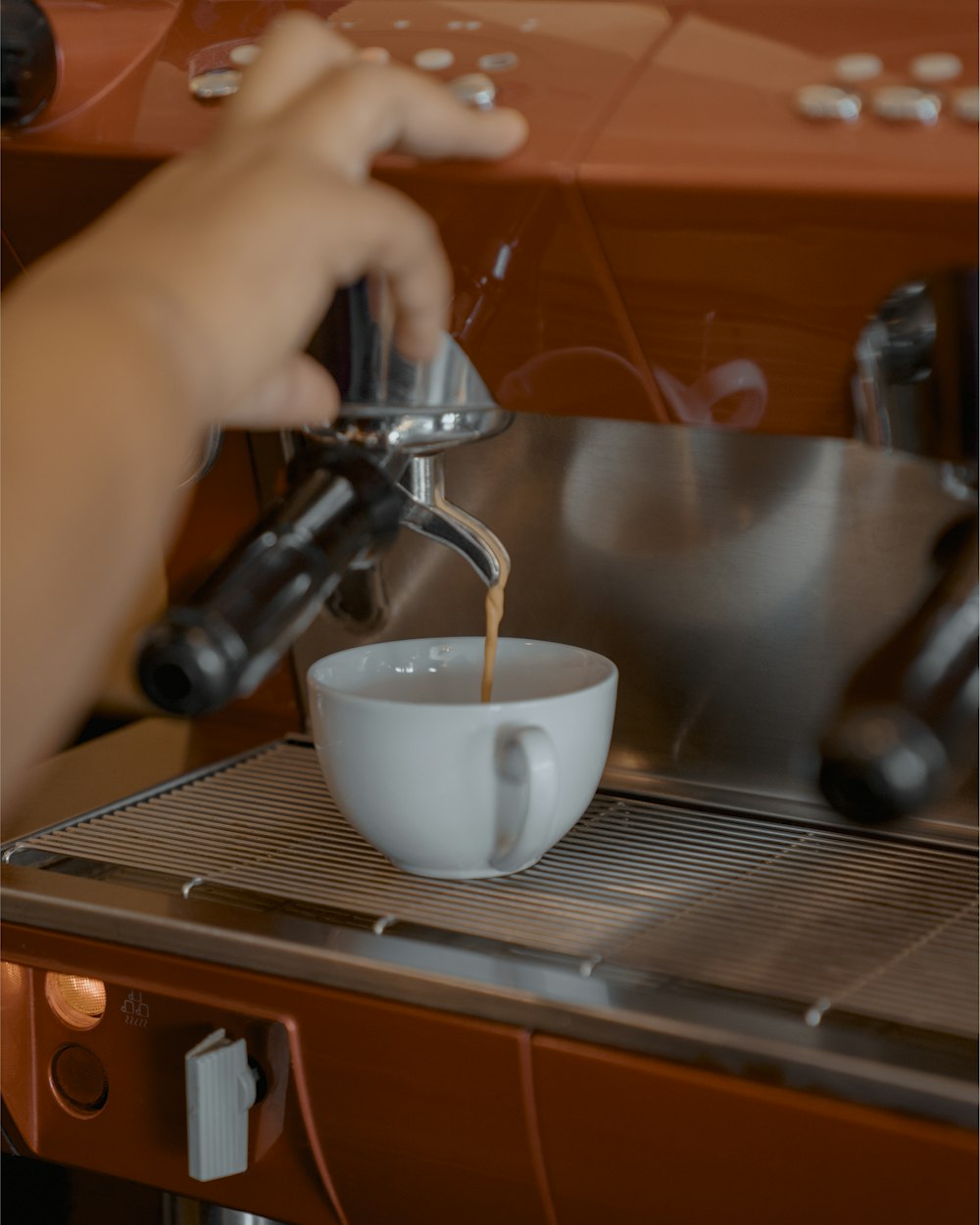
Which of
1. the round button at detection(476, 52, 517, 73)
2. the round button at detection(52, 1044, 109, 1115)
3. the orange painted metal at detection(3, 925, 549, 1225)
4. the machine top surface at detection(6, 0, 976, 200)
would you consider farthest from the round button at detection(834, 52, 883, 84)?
the round button at detection(52, 1044, 109, 1115)

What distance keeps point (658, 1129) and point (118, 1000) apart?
0.20m

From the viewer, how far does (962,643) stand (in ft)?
1.27

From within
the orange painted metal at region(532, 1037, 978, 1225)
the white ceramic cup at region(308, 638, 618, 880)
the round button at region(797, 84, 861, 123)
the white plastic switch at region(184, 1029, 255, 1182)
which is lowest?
the white plastic switch at region(184, 1029, 255, 1182)

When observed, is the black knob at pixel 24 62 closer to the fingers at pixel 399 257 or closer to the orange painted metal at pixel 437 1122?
the fingers at pixel 399 257

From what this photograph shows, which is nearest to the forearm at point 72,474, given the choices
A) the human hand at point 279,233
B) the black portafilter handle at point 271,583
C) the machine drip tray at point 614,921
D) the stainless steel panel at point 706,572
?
the human hand at point 279,233

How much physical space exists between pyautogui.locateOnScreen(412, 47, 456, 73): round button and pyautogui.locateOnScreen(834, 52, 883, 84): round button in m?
0.12

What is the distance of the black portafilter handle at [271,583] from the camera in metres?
0.43

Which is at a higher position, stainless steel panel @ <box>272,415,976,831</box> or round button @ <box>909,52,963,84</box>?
round button @ <box>909,52,963,84</box>

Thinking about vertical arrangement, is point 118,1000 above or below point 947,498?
below

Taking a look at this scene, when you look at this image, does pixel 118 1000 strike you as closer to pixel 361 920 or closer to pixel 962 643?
pixel 361 920

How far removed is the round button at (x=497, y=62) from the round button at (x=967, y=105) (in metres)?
0.14

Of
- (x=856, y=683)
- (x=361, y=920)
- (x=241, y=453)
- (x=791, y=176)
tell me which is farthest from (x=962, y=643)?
(x=241, y=453)

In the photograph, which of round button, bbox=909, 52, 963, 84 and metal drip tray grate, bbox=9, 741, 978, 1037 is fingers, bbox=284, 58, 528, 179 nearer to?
round button, bbox=909, 52, 963, 84

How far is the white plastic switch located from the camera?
49 cm
